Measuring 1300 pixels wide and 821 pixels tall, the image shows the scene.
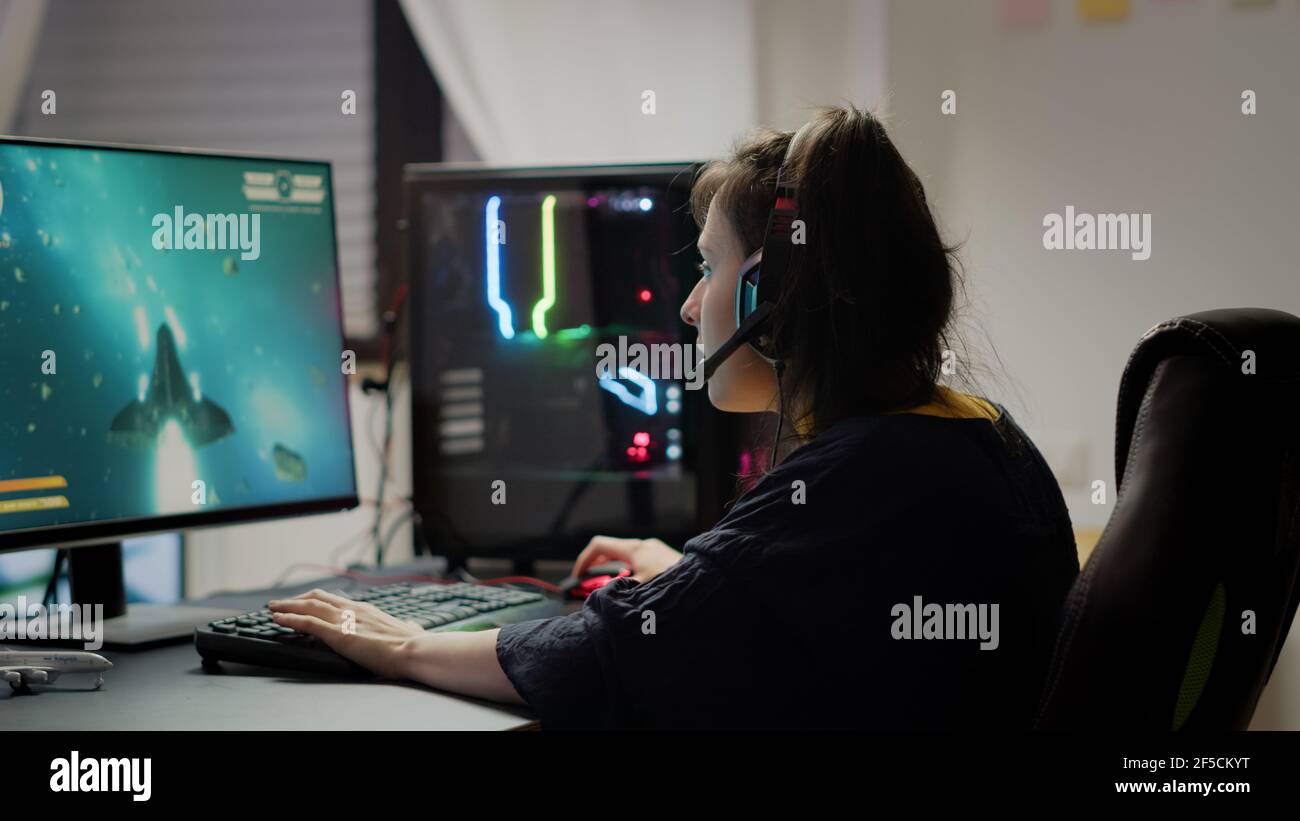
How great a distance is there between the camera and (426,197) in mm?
1605

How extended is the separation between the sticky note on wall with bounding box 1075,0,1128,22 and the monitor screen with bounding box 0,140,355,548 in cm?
120

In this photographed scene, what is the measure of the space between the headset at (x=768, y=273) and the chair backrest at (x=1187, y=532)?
1.05 ft

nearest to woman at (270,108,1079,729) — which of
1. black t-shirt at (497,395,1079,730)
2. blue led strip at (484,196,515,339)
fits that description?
black t-shirt at (497,395,1079,730)

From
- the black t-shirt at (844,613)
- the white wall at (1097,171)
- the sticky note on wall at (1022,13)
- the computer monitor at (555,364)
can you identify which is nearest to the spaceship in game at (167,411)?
the computer monitor at (555,364)

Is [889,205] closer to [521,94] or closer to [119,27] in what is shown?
[521,94]

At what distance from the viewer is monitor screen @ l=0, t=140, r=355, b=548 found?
1144 millimetres

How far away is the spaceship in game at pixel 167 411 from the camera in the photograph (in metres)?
1.22

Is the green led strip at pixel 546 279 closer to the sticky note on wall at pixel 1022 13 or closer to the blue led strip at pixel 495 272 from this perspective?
the blue led strip at pixel 495 272

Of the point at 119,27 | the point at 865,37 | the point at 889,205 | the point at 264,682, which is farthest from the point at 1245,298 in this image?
the point at 119,27

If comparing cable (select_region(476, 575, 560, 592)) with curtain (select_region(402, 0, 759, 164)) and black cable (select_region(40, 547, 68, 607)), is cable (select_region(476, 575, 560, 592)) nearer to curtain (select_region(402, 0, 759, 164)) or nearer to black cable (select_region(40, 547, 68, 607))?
black cable (select_region(40, 547, 68, 607))

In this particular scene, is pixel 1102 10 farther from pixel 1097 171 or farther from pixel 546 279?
pixel 546 279

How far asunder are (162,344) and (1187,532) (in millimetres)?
1004

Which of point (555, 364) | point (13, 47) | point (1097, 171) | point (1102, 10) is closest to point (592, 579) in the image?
point (555, 364)
